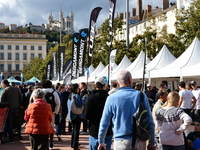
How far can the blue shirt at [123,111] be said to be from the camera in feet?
15.4

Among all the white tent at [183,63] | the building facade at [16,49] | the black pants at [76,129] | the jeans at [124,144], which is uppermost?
the building facade at [16,49]

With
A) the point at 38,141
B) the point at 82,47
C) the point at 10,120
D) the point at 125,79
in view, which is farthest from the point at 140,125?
the point at 82,47

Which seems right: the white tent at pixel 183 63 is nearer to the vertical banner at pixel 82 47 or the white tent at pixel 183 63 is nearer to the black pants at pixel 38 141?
the vertical banner at pixel 82 47

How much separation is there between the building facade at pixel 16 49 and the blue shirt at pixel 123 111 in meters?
127

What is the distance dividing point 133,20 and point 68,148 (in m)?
81.0

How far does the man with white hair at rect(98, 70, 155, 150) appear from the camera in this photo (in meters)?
4.67

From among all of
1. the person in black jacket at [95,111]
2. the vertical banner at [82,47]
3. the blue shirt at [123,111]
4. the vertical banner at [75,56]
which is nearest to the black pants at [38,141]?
the person in black jacket at [95,111]

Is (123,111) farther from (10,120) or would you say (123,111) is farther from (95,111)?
(10,120)

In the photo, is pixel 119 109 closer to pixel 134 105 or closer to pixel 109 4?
pixel 134 105

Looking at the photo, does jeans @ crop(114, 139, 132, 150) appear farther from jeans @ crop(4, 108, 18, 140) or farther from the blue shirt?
jeans @ crop(4, 108, 18, 140)

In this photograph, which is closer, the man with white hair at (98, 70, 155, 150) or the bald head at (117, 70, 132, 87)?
the man with white hair at (98, 70, 155, 150)

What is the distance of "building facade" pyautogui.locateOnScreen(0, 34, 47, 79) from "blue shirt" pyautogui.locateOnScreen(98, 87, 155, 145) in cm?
12726

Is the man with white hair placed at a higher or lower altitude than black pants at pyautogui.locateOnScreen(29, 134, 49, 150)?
higher

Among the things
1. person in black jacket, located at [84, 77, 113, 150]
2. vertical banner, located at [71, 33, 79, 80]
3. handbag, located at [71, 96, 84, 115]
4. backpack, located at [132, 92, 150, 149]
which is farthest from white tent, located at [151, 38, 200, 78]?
backpack, located at [132, 92, 150, 149]
